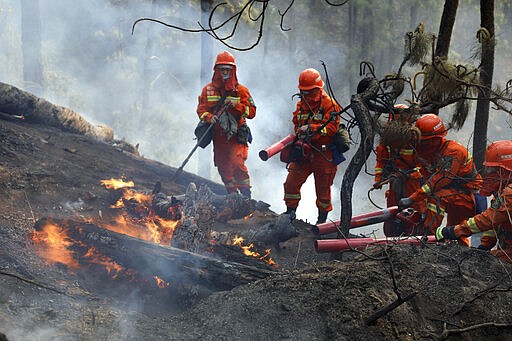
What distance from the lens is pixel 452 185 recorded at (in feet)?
20.1

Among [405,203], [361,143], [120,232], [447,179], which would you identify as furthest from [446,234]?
[120,232]

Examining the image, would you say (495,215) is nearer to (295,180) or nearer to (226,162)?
(295,180)

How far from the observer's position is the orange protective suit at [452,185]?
5.82m

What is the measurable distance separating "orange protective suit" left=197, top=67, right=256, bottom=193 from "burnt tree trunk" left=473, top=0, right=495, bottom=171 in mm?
3283

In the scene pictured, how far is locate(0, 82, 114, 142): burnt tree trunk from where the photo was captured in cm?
808

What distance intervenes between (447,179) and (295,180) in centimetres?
223

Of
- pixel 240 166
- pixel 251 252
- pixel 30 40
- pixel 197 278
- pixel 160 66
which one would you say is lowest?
pixel 197 278

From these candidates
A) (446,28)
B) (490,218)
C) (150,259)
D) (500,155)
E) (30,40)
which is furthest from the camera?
(30,40)

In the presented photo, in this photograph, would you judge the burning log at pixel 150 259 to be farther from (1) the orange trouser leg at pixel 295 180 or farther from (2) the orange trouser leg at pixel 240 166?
(2) the orange trouser leg at pixel 240 166

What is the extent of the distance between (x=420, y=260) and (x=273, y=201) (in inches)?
374

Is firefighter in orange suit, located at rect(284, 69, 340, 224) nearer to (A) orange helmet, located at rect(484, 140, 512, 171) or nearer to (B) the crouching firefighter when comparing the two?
(B) the crouching firefighter

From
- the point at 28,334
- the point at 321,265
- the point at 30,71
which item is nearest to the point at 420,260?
the point at 321,265

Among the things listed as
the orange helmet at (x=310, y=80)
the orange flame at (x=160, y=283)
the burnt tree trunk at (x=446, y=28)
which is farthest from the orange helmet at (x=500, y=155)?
the orange flame at (x=160, y=283)

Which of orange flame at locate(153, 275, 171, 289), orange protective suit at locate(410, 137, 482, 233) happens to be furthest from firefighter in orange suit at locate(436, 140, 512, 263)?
orange flame at locate(153, 275, 171, 289)
